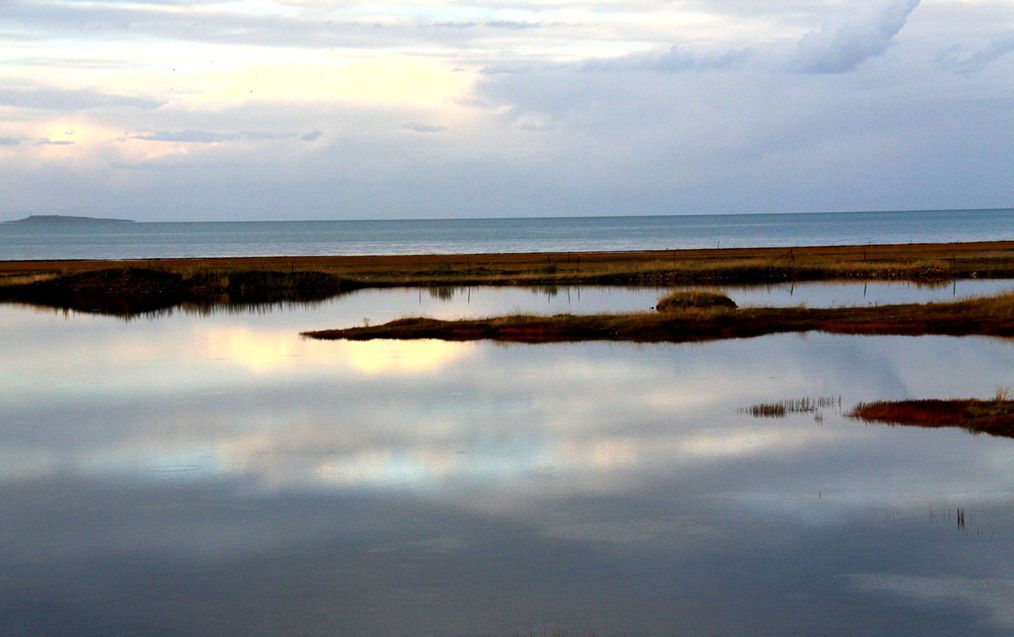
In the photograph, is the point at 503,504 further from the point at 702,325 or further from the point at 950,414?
the point at 702,325

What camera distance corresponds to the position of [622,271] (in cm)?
6756

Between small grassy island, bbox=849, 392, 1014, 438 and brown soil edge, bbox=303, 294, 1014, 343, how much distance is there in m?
13.0

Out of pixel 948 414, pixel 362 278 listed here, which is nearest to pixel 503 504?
pixel 948 414

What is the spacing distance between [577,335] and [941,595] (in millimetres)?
26329

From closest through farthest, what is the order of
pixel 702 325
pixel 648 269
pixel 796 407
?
pixel 796 407
pixel 702 325
pixel 648 269

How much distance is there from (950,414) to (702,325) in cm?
1688

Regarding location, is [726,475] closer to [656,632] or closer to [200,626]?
[656,632]

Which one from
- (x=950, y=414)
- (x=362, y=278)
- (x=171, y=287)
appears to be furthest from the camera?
(x=362, y=278)

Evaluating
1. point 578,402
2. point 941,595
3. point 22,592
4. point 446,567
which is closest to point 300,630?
point 446,567

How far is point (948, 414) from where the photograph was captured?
2402 centimetres

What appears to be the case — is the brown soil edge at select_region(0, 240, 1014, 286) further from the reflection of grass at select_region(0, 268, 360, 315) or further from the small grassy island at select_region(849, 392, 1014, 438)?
the small grassy island at select_region(849, 392, 1014, 438)

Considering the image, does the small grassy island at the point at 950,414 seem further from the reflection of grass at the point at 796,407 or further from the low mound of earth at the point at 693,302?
the low mound of earth at the point at 693,302

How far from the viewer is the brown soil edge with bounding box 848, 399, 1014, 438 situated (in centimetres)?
2256

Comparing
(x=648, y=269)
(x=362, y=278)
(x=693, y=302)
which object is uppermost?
(x=648, y=269)
